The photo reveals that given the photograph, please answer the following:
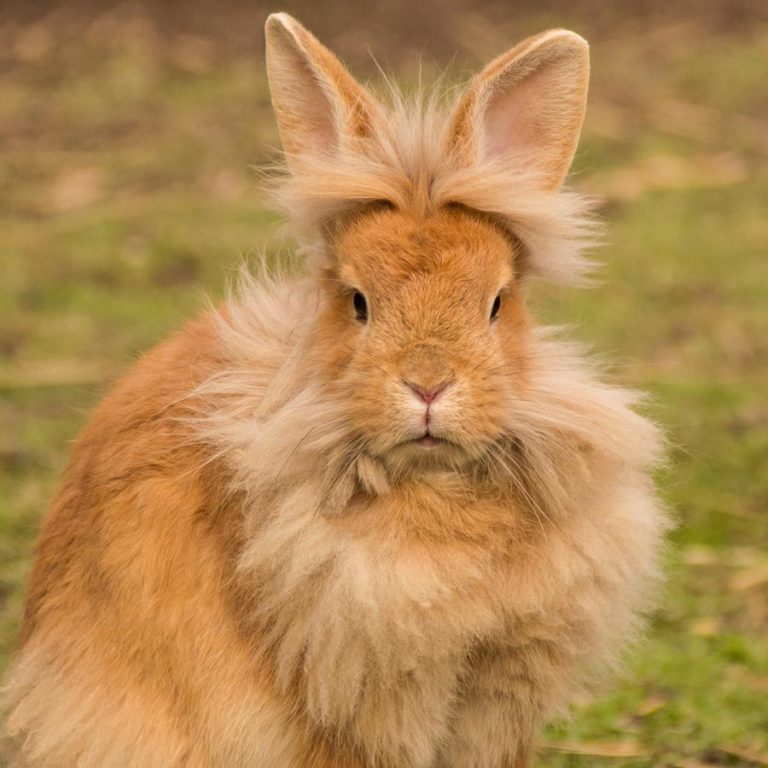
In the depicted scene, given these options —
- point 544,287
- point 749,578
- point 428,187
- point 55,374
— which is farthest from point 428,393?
point 55,374

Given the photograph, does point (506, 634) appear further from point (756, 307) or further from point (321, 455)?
point (756, 307)

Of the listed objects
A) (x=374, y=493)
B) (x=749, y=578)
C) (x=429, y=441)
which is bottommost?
(x=749, y=578)

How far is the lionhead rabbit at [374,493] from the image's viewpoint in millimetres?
2762

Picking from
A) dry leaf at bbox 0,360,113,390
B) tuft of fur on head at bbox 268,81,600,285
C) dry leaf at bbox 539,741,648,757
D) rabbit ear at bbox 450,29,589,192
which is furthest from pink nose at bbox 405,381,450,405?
dry leaf at bbox 0,360,113,390

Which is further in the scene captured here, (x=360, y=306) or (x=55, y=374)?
(x=55, y=374)

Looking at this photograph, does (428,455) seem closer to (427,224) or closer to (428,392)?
(428,392)

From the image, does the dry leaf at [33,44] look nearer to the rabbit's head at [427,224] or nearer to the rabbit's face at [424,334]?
the rabbit's head at [427,224]

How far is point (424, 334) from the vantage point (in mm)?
2678

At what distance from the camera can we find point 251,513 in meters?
2.88

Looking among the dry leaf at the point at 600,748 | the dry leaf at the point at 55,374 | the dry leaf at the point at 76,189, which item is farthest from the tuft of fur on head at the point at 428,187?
the dry leaf at the point at 76,189

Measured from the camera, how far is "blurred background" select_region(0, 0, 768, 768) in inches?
165

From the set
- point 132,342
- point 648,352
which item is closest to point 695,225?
point 648,352

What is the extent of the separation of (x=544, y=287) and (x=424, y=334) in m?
1.12

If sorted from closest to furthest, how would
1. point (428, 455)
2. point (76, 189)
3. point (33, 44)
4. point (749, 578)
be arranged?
point (428, 455) < point (749, 578) < point (76, 189) < point (33, 44)
